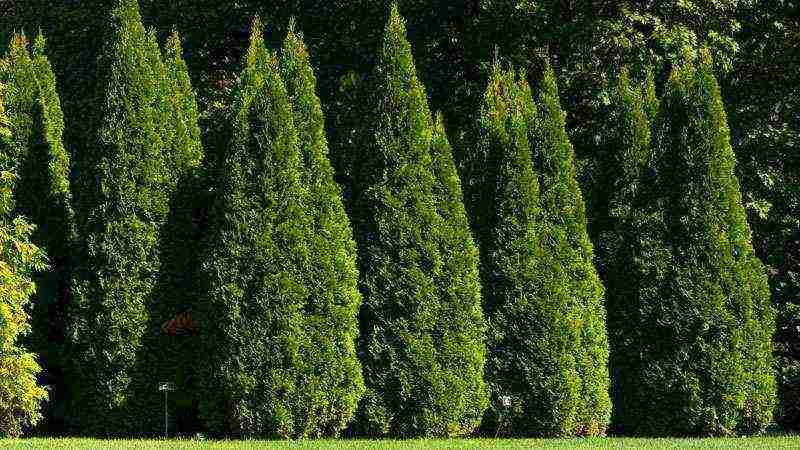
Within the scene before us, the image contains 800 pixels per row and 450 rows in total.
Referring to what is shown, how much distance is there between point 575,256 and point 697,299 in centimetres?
173

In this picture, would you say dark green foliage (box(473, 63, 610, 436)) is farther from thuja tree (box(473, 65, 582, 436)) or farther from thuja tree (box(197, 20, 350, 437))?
thuja tree (box(197, 20, 350, 437))

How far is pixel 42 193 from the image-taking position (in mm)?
15375

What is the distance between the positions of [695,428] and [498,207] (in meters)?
3.94

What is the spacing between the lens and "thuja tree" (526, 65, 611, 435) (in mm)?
15016

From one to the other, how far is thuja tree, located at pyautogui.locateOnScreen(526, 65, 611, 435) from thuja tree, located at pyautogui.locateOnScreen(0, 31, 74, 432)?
21.0 ft

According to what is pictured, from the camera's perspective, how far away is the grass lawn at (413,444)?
1126cm

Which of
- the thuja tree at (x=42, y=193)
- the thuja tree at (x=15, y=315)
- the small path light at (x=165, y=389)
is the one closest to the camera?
the thuja tree at (x=15, y=315)

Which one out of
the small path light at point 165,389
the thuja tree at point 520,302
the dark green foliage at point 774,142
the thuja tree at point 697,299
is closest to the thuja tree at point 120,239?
the small path light at point 165,389

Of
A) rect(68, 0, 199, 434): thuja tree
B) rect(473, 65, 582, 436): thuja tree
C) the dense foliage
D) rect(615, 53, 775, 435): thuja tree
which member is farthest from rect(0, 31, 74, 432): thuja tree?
rect(615, 53, 775, 435): thuja tree

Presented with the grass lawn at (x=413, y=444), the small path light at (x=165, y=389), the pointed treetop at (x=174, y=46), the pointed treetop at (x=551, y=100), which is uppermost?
the pointed treetop at (x=174, y=46)

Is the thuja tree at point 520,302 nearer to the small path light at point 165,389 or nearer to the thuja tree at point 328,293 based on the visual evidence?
the thuja tree at point 328,293

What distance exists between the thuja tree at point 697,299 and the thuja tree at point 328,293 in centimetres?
409

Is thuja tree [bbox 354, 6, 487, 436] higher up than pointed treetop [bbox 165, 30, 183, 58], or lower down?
lower down

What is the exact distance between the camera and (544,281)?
591 inches
